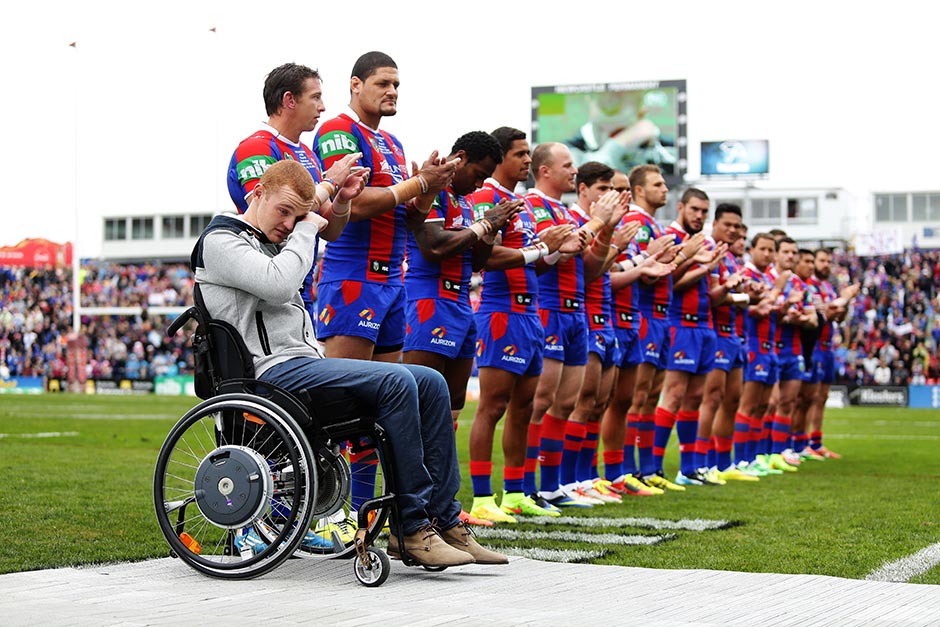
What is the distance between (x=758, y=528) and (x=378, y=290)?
2.76m

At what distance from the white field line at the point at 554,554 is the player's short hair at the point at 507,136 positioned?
126 inches

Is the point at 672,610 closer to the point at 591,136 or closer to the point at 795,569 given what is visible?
the point at 795,569

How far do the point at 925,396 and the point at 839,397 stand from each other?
7.93 feet

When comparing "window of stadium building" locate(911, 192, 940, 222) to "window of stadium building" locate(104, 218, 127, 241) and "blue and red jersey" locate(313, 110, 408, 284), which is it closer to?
"window of stadium building" locate(104, 218, 127, 241)

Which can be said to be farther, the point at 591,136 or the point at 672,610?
the point at 591,136

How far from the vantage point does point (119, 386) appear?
40.8 m

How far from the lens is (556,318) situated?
28.7ft

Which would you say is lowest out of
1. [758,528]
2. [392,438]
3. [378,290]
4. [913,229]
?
[758,528]

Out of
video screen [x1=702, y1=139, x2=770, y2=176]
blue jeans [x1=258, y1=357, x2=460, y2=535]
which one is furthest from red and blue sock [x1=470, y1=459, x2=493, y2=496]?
video screen [x1=702, y1=139, x2=770, y2=176]

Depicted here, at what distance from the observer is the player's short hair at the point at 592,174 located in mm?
9914

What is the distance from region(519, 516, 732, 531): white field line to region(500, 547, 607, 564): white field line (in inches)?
50.4

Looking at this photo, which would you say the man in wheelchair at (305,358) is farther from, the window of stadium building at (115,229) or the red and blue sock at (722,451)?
the window of stadium building at (115,229)

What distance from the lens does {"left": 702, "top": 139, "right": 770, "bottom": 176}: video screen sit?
190 feet

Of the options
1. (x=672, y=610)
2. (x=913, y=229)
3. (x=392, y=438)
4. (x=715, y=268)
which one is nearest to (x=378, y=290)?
(x=392, y=438)
